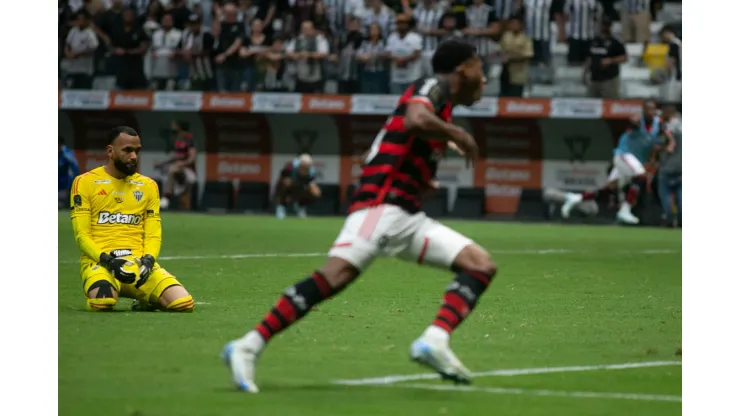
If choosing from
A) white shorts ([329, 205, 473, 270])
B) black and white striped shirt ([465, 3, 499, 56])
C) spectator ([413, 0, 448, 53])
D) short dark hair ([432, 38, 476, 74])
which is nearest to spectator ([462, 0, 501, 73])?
black and white striped shirt ([465, 3, 499, 56])

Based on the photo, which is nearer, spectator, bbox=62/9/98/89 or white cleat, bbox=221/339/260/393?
white cleat, bbox=221/339/260/393

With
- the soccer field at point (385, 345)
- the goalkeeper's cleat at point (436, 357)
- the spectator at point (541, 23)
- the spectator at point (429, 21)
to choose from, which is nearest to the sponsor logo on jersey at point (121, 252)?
the soccer field at point (385, 345)

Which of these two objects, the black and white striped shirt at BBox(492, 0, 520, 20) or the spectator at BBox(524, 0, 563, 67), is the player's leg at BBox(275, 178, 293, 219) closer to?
the black and white striped shirt at BBox(492, 0, 520, 20)

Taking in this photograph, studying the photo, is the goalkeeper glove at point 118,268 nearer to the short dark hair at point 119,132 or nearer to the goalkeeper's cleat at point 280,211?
the short dark hair at point 119,132

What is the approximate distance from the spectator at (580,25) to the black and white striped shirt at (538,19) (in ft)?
0.93

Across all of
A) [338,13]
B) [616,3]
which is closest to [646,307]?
[616,3]

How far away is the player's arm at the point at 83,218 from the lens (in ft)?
36.6

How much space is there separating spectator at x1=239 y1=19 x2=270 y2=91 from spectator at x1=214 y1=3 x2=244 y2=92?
13 centimetres

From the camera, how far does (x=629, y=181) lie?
26.8 meters

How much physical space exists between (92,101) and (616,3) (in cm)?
1149

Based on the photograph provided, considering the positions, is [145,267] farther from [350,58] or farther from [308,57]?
[308,57]

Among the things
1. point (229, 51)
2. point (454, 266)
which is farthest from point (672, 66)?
point (454, 266)

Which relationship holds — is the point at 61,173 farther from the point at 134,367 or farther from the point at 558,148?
the point at 134,367

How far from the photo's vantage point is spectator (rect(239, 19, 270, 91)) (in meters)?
30.0
